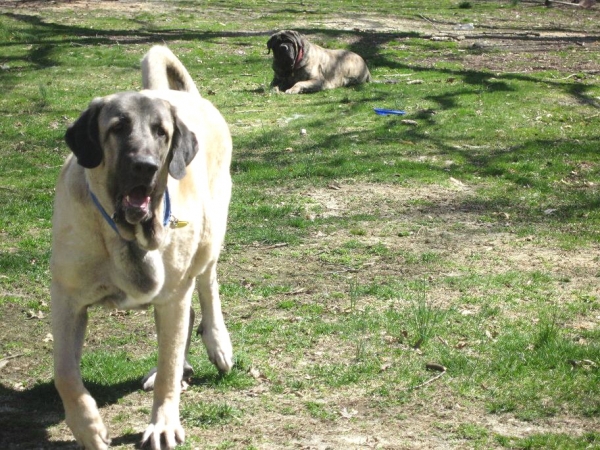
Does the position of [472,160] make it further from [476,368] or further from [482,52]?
[482,52]

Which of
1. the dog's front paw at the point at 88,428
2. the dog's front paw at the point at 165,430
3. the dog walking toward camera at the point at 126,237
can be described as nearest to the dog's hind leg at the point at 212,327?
the dog walking toward camera at the point at 126,237

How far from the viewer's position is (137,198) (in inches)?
163

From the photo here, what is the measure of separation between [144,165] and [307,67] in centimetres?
1150

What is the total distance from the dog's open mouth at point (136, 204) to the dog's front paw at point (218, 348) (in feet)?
4.84

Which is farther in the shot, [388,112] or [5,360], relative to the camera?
[388,112]

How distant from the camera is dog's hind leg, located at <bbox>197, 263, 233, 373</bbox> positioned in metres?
5.41

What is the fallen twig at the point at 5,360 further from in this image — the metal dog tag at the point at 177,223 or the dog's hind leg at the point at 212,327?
the metal dog tag at the point at 177,223

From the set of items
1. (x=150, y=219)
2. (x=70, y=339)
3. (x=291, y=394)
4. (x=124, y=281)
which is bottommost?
(x=291, y=394)

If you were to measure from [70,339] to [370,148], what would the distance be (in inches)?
288

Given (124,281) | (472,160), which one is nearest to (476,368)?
(124,281)

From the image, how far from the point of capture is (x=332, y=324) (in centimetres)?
626

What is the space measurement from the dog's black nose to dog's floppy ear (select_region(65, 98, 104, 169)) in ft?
0.70

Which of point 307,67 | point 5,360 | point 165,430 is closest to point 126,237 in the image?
point 165,430

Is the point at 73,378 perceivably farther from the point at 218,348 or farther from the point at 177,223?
the point at 218,348
